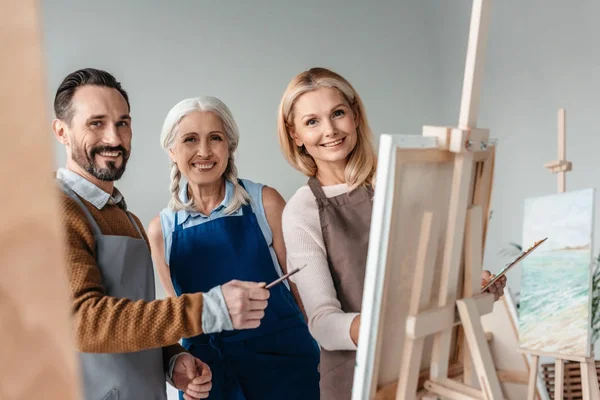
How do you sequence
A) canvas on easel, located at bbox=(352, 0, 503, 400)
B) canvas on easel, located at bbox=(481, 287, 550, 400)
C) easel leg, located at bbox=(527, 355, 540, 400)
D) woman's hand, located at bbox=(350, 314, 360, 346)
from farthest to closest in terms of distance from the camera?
canvas on easel, located at bbox=(481, 287, 550, 400), easel leg, located at bbox=(527, 355, 540, 400), woman's hand, located at bbox=(350, 314, 360, 346), canvas on easel, located at bbox=(352, 0, 503, 400)

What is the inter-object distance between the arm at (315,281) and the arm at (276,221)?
0.75ft

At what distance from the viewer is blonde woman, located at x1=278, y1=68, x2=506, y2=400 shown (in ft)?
4.74

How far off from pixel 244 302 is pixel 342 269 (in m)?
0.37

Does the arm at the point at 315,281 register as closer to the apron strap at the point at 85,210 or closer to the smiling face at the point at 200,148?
the smiling face at the point at 200,148

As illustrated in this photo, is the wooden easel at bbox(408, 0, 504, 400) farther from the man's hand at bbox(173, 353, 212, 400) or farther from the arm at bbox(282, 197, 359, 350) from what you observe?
the man's hand at bbox(173, 353, 212, 400)

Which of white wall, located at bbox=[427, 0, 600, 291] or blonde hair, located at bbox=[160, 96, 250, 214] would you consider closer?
blonde hair, located at bbox=[160, 96, 250, 214]

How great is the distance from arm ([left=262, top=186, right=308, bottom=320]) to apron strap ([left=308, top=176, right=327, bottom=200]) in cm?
22

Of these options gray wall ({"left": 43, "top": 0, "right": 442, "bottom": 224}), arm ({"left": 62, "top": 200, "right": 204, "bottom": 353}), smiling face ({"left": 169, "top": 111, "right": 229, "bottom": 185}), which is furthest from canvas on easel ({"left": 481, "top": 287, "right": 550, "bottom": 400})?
gray wall ({"left": 43, "top": 0, "right": 442, "bottom": 224})

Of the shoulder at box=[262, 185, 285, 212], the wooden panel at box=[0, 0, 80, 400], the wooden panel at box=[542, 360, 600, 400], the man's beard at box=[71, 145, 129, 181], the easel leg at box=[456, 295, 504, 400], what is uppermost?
the man's beard at box=[71, 145, 129, 181]

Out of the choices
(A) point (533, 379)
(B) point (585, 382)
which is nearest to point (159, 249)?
(A) point (533, 379)

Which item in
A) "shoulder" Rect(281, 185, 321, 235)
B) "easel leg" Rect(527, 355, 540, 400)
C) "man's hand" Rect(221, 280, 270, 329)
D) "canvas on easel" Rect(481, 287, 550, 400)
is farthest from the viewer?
"canvas on easel" Rect(481, 287, 550, 400)

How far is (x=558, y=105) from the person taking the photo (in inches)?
143

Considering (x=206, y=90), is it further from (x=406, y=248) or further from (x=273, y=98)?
(x=406, y=248)

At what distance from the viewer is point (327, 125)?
163cm
